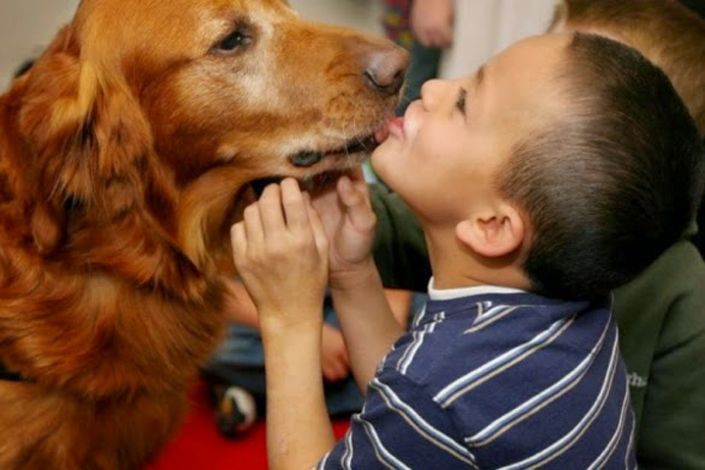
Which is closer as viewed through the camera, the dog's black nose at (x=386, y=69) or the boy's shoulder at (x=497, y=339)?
the boy's shoulder at (x=497, y=339)

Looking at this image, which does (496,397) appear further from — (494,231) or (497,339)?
(494,231)

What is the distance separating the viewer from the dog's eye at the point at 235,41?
1270 mm

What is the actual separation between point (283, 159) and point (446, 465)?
1.80 ft

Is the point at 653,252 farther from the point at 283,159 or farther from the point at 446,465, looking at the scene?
the point at 283,159

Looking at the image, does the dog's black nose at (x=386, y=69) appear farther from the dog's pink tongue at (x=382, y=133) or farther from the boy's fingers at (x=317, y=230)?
the boy's fingers at (x=317, y=230)

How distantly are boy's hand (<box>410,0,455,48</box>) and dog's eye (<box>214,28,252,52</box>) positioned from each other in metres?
1.15

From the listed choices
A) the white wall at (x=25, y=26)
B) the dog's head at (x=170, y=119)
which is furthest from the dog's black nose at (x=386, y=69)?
the white wall at (x=25, y=26)

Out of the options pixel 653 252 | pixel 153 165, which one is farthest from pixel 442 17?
pixel 653 252

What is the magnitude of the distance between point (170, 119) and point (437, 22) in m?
1.30

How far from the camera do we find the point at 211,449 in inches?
72.8

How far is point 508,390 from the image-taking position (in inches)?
38.4

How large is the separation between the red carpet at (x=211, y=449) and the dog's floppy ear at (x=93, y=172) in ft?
2.11

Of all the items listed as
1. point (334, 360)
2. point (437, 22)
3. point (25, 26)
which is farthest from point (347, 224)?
point (25, 26)

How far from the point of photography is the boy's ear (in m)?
1.01
